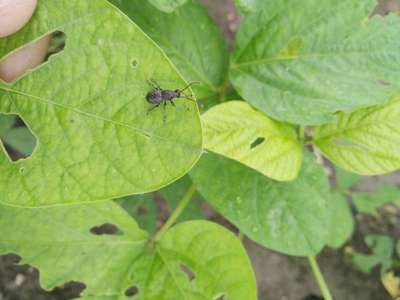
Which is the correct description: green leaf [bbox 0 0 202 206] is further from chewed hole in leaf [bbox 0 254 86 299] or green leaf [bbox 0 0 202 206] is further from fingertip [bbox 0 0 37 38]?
chewed hole in leaf [bbox 0 254 86 299]

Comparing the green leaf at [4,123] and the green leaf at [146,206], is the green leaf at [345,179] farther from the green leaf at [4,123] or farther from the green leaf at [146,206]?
the green leaf at [4,123]

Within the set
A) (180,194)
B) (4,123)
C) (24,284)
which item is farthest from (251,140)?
(24,284)

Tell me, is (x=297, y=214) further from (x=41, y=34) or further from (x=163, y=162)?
(x=41, y=34)

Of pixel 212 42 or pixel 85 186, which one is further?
pixel 212 42

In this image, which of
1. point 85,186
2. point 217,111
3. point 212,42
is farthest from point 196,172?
point 85,186

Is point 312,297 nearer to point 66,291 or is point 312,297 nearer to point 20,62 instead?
point 66,291

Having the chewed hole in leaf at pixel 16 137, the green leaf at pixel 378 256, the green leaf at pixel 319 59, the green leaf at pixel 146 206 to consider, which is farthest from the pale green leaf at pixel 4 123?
the green leaf at pixel 378 256
